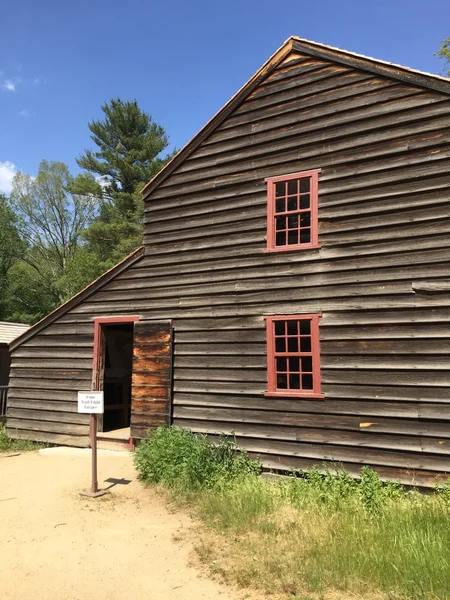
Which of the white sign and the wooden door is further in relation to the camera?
the wooden door

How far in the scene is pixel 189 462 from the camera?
786 cm

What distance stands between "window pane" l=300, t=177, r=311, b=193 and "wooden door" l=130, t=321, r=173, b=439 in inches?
166

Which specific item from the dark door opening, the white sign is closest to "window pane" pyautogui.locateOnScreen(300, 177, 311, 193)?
the white sign

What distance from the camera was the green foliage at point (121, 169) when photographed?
3198 centimetres

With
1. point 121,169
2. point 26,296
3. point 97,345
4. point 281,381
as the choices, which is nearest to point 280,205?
point 281,381

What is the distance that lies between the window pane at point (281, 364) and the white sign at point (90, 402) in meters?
3.49

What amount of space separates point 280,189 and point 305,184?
54 centimetres

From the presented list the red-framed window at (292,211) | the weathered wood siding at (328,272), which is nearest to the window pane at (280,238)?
the red-framed window at (292,211)

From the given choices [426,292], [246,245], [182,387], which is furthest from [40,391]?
[426,292]

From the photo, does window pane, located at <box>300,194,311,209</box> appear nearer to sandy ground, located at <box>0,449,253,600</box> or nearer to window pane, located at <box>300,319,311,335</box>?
window pane, located at <box>300,319,311,335</box>

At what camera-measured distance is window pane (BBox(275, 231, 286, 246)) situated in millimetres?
9544

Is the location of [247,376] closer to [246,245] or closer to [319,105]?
[246,245]

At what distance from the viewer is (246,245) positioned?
9.66m

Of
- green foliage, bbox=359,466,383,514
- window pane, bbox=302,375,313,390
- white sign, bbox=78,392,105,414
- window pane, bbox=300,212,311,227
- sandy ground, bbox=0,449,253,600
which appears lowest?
sandy ground, bbox=0,449,253,600
